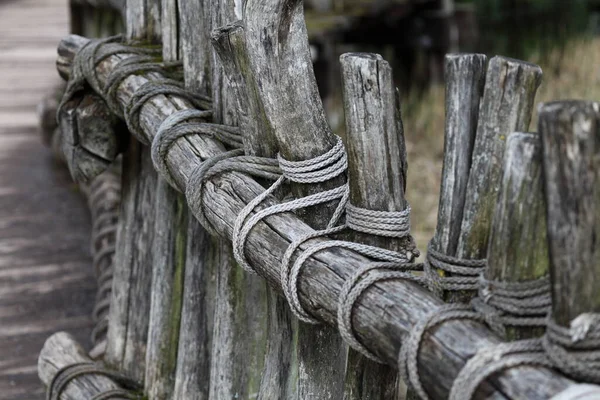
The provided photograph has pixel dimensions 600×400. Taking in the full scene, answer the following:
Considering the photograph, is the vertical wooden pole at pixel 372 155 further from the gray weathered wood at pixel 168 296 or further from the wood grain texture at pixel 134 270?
the wood grain texture at pixel 134 270

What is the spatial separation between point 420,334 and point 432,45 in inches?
282

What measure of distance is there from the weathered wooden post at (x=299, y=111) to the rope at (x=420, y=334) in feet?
1.68

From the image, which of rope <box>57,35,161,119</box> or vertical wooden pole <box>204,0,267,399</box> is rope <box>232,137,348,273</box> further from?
rope <box>57,35,161,119</box>

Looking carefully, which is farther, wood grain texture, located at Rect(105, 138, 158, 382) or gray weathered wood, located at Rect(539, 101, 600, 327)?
wood grain texture, located at Rect(105, 138, 158, 382)

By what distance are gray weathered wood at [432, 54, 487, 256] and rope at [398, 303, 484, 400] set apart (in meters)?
0.21

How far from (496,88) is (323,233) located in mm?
412

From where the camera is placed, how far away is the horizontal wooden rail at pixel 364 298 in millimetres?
1189

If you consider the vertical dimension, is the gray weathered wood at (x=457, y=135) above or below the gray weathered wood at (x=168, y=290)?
above

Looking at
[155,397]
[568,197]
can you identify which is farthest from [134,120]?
[568,197]

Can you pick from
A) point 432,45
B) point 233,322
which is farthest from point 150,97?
point 432,45

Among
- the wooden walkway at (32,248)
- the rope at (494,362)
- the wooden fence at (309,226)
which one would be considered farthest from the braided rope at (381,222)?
the wooden walkway at (32,248)

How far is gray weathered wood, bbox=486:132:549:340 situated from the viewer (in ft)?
4.04

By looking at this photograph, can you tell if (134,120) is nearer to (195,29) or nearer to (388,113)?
(195,29)

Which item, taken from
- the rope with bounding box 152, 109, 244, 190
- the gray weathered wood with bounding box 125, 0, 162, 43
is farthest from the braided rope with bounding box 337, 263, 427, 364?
the gray weathered wood with bounding box 125, 0, 162, 43
